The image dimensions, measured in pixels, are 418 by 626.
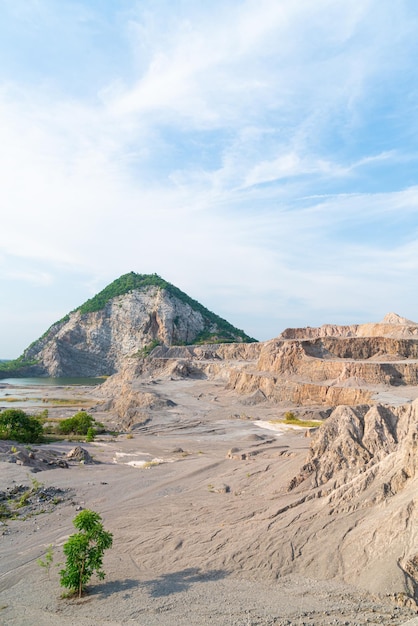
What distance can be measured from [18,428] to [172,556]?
2261 cm

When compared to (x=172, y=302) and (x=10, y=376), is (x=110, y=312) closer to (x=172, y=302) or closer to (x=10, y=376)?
(x=172, y=302)

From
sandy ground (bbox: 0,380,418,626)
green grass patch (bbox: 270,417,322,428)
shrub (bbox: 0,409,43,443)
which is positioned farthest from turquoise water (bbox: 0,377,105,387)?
sandy ground (bbox: 0,380,418,626)

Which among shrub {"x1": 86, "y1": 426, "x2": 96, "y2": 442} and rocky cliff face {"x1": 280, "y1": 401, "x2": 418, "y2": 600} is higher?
rocky cliff face {"x1": 280, "y1": 401, "x2": 418, "y2": 600}

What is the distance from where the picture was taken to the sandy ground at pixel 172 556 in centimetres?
955

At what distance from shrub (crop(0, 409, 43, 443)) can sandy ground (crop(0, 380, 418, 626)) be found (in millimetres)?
8420

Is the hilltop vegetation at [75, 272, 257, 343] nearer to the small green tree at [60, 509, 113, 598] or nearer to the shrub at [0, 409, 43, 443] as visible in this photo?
the shrub at [0, 409, 43, 443]

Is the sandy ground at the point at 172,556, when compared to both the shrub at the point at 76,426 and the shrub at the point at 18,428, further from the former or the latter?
the shrub at the point at 76,426

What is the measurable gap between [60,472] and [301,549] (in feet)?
46.0

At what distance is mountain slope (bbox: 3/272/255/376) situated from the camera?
120 meters

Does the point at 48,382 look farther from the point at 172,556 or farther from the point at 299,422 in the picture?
the point at 172,556

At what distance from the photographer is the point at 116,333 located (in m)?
124

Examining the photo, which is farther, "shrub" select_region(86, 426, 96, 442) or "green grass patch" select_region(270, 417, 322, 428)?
"green grass patch" select_region(270, 417, 322, 428)

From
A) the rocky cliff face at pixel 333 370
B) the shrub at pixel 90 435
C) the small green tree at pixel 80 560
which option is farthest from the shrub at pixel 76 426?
the small green tree at pixel 80 560

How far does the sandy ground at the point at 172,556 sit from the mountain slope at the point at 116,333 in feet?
313
